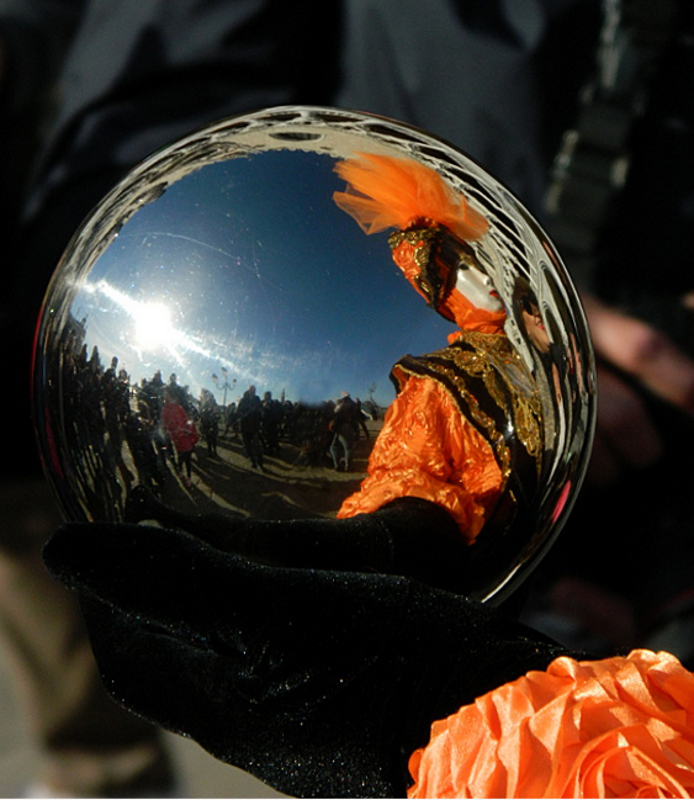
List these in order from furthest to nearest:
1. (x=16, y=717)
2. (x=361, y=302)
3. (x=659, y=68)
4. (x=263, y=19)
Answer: (x=16, y=717) < (x=263, y=19) < (x=659, y=68) < (x=361, y=302)

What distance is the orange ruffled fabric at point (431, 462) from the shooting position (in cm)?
39

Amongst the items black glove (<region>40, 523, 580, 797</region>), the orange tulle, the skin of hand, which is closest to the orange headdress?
the orange tulle

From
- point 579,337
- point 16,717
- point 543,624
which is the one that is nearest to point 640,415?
point 543,624

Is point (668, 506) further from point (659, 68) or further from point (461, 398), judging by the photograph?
point (461, 398)

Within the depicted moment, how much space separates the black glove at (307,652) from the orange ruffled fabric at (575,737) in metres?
0.05

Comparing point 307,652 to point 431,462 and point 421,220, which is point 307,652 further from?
point 421,220

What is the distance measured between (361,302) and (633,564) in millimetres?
747

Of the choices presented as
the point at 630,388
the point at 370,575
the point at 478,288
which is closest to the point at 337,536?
the point at 370,575

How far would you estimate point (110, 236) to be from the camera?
16.6 inches

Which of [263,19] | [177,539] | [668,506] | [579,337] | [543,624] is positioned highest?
[263,19]

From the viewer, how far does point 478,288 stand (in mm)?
408

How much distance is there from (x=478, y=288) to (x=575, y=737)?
0.69 feet

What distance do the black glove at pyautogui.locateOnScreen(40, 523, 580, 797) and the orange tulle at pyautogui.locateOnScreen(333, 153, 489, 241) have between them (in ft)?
0.56

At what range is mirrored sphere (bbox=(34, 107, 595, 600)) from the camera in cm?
37
